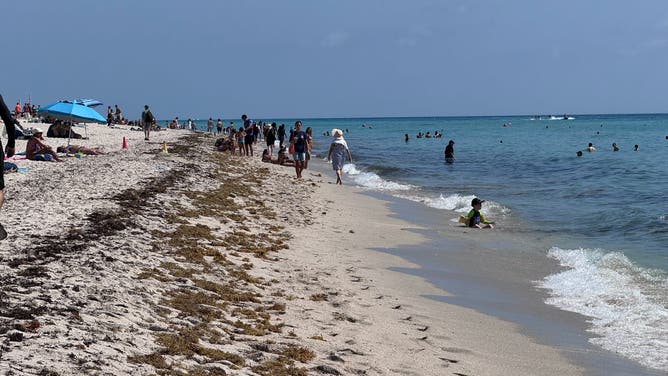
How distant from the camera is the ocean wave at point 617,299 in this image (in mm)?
7094

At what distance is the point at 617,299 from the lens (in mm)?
8875

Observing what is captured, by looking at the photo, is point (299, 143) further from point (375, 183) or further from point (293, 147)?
point (375, 183)

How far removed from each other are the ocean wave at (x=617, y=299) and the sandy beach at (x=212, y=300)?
0.89 m

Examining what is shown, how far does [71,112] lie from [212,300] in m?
20.2

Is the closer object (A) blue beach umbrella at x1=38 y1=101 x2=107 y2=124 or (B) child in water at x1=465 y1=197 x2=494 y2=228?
(B) child in water at x1=465 y1=197 x2=494 y2=228

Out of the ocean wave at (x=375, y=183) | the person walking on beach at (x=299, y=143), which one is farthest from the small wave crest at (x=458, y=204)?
the person walking on beach at (x=299, y=143)

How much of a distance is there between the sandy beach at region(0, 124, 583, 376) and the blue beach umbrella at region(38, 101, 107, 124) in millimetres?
11952

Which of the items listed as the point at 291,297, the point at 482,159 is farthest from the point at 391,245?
the point at 482,159

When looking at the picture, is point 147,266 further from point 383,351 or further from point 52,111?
point 52,111

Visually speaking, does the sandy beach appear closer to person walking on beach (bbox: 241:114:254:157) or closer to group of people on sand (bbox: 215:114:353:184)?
group of people on sand (bbox: 215:114:353:184)

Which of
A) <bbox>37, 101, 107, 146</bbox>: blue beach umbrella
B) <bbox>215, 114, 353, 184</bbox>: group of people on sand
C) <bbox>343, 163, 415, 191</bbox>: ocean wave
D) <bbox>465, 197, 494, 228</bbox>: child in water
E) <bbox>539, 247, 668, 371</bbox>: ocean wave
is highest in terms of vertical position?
<bbox>37, 101, 107, 146</bbox>: blue beach umbrella

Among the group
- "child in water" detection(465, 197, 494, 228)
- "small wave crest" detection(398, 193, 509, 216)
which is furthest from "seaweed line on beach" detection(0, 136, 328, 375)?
"small wave crest" detection(398, 193, 509, 216)

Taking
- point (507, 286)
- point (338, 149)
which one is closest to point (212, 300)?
point (507, 286)

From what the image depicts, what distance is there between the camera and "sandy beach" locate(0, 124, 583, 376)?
5.39m
